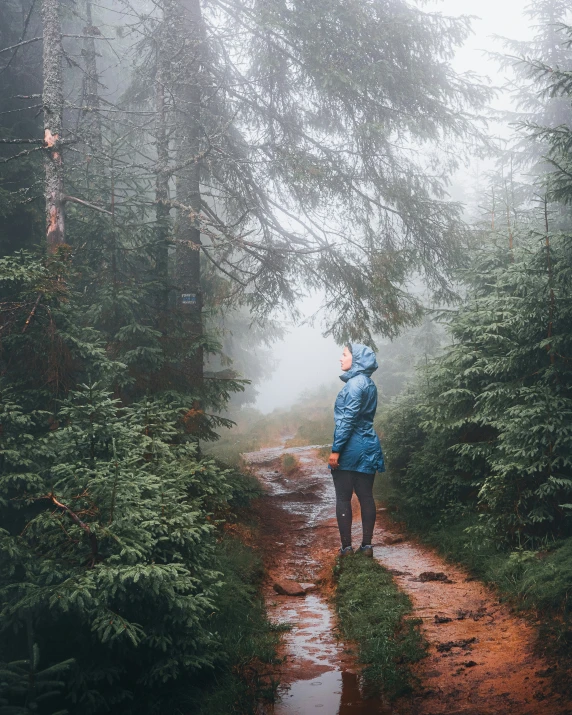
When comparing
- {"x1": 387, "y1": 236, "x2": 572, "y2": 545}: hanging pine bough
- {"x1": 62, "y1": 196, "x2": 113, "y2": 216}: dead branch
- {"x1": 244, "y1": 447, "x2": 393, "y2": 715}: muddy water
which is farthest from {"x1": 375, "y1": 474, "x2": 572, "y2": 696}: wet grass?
{"x1": 62, "y1": 196, "x2": 113, "y2": 216}: dead branch

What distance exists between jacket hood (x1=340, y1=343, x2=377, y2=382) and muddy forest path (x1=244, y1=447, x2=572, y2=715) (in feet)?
7.77

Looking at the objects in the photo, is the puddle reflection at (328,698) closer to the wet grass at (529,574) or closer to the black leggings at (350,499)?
the wet grass at (529,574)

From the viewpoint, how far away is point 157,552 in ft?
14.8

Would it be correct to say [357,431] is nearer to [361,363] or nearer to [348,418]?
[348,418]

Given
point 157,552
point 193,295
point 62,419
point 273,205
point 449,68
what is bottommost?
point 157,552

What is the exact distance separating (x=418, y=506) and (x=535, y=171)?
18.0 metres

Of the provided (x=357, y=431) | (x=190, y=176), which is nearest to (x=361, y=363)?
(x=357, y=431)

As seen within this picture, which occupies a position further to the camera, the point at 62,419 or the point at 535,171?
the point at 535,171

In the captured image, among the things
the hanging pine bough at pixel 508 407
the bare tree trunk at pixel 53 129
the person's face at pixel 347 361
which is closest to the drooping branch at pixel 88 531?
the hanging pine bough at pixel 508 407

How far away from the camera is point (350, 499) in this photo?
715 cm

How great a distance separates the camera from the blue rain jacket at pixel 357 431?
7.05 metres

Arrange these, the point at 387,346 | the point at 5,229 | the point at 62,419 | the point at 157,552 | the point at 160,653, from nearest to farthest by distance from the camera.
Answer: the point at 160,653, the point at 157,552, the point at 62,419, the point at 5,229, the point at 387,346

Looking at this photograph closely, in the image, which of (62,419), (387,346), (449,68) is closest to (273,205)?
(449,68)

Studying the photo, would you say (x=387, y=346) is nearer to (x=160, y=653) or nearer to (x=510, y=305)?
(x=510, y=305)
